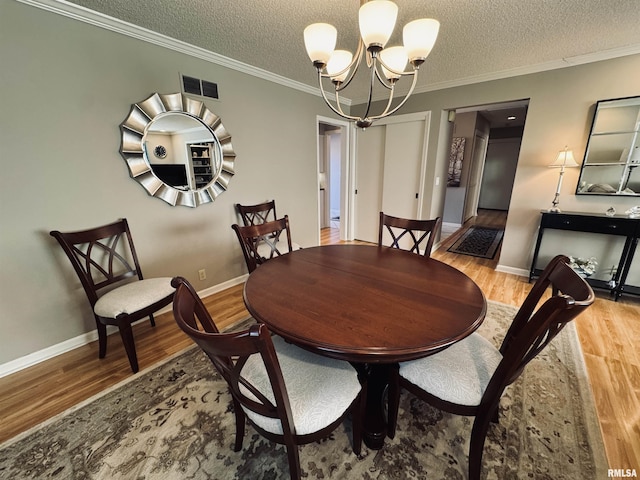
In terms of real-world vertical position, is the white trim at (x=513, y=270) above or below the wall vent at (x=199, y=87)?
below

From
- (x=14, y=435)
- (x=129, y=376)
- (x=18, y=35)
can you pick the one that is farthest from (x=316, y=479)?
(x=18, y=35)

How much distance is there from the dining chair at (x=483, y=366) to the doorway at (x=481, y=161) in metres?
3.67

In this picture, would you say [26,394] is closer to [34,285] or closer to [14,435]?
[14,435]

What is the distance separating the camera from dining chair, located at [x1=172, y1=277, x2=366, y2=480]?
2.42 ft

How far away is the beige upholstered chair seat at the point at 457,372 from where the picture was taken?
1.02 m

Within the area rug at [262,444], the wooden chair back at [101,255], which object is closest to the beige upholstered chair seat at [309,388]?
the area rug at [262,444]

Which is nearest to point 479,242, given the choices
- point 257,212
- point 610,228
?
point 610,228

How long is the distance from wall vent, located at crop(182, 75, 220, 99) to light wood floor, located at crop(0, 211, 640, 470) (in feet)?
6.60

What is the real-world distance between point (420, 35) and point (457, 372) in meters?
1.58

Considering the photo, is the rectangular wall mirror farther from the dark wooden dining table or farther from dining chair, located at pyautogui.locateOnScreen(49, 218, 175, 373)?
dining chair, located at pyautogui.locateOnScreen(49, 218, 175, 373)

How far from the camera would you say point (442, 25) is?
6.19ft

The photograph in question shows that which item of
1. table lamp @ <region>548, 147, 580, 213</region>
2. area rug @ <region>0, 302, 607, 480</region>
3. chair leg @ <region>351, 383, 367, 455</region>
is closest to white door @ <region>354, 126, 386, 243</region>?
table lamp @ <region>548, 147, 580, 213</region>

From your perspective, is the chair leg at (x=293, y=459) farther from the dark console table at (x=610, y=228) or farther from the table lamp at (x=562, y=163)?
the table lamp at (x=562, y=163)

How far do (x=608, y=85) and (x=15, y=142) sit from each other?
15.6ft
